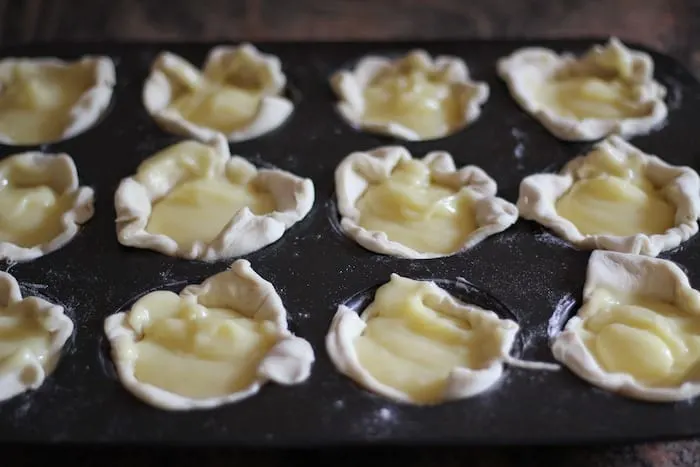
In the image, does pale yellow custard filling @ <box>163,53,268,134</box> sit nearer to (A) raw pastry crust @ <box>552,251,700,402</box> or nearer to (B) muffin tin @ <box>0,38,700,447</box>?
(B) muffin tin @ <box>0,38,700,447</box>

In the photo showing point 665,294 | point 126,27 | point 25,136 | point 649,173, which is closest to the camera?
point 665,294

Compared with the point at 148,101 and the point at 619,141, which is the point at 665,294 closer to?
the point at 619,141

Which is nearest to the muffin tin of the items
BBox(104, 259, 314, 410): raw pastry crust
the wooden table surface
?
BBox(104, 259, 314, 410): raw pastry crust

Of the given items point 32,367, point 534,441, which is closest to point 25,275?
point 32,367

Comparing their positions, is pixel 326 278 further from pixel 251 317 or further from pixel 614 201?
pixel 614 201

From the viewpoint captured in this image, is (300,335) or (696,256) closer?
(300,335)

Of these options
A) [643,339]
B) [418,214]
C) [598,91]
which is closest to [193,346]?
[418,214]
